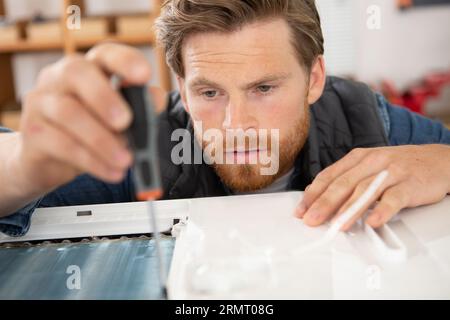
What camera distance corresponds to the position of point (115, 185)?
39.6 inches

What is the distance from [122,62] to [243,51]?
0.52 m

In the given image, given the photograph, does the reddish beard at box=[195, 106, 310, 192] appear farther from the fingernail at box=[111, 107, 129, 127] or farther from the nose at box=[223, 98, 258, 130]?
the fingernail at box=[111, 107, 129, 127]

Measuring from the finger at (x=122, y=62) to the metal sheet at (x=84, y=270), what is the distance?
0.20 m

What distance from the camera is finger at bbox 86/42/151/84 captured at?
0.38 meters

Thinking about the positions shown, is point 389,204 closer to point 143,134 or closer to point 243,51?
point 143,134

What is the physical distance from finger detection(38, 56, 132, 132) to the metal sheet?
0.17 metres

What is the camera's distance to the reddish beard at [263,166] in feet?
3.05

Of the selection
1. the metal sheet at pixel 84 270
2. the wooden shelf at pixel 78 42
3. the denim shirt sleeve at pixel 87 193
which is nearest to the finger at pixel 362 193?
the metal sheet at pixel 84 270

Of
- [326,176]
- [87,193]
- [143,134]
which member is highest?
[143,134]

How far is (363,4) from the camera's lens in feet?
7.89

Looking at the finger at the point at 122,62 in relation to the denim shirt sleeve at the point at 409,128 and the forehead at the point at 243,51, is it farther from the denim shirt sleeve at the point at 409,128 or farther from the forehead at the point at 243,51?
the denim shirt sleeve at the point at 409,128

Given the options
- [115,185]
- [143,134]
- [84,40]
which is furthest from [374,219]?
[84,40]

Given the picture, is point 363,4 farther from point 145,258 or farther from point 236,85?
point 145,258

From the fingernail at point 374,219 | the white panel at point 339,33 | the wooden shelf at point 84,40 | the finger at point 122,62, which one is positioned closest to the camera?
the finger at point 122,62
